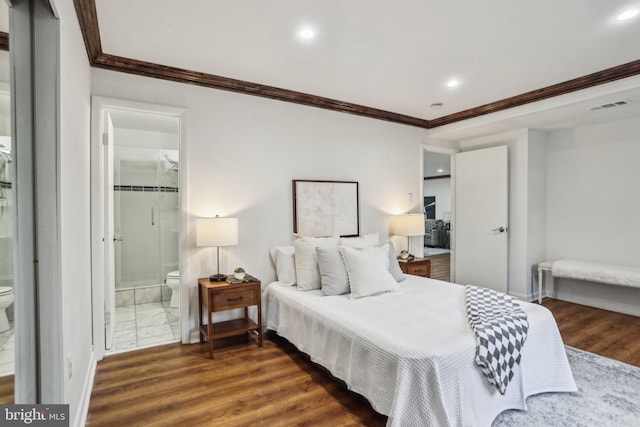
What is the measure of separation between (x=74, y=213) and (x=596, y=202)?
550cm

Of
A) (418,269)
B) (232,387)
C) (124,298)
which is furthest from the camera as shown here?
(124,298)

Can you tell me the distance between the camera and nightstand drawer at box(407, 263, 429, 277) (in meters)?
4.20

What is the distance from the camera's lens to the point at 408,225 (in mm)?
4367

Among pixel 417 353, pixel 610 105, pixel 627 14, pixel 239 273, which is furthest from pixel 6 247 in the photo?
pixel 610 105

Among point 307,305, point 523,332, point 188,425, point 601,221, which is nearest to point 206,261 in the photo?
point 307,305

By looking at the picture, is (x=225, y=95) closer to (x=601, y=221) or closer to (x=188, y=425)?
(x=188, y=425)

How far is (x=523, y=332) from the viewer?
7.13 feet

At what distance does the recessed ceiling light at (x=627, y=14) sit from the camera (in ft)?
7.32

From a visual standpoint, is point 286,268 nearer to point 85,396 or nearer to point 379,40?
point 85,396

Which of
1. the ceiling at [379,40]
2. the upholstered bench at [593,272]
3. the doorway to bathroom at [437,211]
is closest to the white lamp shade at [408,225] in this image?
the ceiling at [379,40]

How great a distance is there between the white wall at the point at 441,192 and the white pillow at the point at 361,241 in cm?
825

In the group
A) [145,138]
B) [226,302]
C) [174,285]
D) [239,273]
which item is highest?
[145,138]

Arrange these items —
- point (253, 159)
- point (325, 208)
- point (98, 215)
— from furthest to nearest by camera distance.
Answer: point (325, 208)
point (253, 159)
point (98, 215)

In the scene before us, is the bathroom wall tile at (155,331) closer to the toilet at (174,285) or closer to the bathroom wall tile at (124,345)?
the bathroom wall tile at (124,345)
